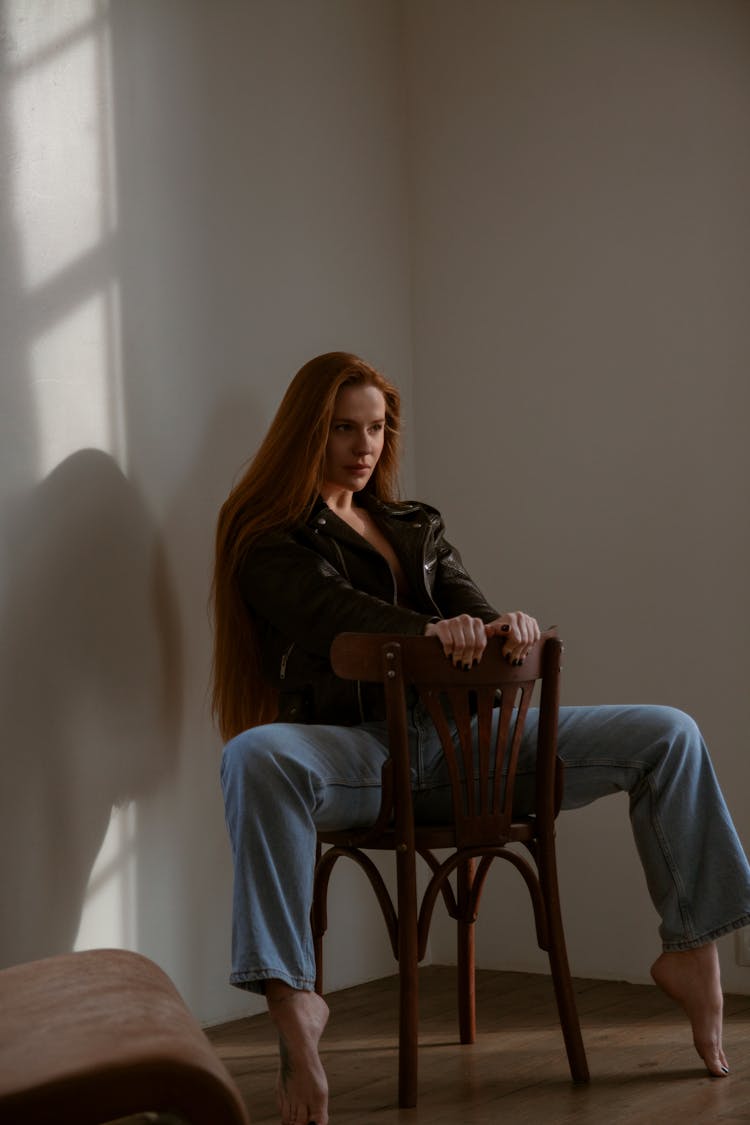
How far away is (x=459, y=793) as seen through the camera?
251 cm

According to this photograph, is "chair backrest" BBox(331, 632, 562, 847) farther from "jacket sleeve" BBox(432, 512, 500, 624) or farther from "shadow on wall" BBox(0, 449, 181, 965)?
"shadow on wall" BBox(0, 449, 181, 965)

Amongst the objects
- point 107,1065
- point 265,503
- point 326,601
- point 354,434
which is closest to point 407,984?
point 326,601

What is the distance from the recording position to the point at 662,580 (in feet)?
11.1

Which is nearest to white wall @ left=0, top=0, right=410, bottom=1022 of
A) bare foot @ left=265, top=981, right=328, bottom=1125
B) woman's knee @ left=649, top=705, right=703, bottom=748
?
bare foot @ left=265, top=981, right=328, bottom=1125

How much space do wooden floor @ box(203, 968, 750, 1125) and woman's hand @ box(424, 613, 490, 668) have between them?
767 mm

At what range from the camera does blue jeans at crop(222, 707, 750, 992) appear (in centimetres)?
231

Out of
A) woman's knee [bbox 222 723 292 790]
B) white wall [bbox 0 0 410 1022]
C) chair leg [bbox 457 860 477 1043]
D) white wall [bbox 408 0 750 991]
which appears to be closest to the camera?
woman's knee [bbox 222 723 292 790]

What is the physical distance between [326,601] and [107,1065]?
1.53 meters

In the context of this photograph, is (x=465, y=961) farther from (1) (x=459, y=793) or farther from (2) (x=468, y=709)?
(2) (x=468, y=709)

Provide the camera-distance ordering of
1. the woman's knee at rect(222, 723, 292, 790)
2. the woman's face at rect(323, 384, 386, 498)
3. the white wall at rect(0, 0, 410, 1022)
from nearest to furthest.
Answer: the woman's knee at rect(222, 723, 292, 790) → the white wall at rect(0, 0, 410, 1022) → the woman's face at rect(323, 384, 386, 498)

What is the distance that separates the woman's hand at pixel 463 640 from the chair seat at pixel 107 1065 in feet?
3.60

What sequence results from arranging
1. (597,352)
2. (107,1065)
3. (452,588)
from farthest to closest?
(597,352)
(452,588)
(107,1065)

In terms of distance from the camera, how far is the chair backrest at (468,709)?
2.45 m

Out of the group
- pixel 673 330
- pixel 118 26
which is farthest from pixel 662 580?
pixel 118 26
